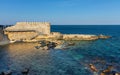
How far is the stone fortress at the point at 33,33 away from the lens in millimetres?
91000

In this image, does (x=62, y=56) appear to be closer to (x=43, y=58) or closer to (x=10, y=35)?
(x=43, y=58)

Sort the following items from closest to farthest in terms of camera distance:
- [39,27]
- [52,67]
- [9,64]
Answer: [52,67] → [9,64] → [39,27]

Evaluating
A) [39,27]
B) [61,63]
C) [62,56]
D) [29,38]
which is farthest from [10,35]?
[61,63]

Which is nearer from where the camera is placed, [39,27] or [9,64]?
[9,64]

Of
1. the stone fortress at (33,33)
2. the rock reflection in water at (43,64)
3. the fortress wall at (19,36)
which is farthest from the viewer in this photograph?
the stone fortress at (33,33)

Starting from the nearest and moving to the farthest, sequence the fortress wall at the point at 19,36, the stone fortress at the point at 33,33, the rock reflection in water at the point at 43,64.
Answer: the rock reflection in water at the point at 43,64 < the fortress wall at the point at 19,36 < the stone fortress at the point at 33,33

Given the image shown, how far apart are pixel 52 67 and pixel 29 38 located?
4942 cm

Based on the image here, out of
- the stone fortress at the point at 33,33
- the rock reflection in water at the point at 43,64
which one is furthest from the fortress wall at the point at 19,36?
the rock reflection in water at the point at 43,64

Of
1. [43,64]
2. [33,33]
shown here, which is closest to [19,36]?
[33,33]

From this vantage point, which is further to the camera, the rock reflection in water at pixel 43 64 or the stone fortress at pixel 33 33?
the stone fortress at pixel 33 33

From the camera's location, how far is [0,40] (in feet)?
263

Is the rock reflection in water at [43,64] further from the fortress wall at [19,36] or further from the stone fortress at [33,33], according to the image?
the stone fortress at [33,33]

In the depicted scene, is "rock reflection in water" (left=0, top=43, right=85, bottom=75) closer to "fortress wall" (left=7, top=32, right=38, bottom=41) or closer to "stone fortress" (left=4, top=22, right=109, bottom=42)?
"fortress wall" (left=7, top=32, right=38, bottom=41)

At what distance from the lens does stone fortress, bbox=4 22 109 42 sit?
91000 millimetres
